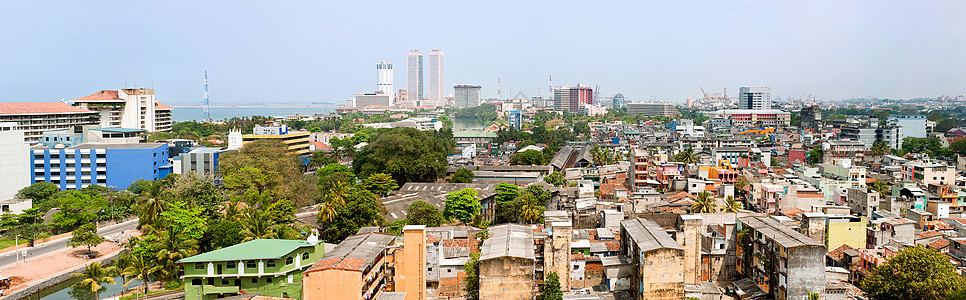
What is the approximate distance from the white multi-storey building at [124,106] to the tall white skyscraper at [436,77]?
106303mm

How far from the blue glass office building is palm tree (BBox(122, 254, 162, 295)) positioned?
12060 mm

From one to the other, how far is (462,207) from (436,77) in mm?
129743

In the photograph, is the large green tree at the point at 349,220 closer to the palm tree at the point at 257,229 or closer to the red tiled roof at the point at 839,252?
the palm tree at the point at 257,229

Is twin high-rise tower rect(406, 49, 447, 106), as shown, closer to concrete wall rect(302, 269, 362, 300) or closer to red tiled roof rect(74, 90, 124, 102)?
red tiled roof rect(74, 90, 124, 102)

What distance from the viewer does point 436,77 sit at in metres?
147

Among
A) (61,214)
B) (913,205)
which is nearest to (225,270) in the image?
(61,214)

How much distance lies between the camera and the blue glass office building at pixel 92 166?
2503 centimetres

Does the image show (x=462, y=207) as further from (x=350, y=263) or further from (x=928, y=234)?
(x=928, y=234)

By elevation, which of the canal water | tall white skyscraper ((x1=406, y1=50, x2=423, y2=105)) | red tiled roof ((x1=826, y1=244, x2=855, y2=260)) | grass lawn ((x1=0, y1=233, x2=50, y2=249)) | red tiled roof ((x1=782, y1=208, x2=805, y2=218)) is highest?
tall white skyscraper ((x1=406, y1=50, x2=423, y2=105))

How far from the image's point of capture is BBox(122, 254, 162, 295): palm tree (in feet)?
44.5

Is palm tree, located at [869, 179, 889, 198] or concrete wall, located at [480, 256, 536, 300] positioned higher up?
palm tree, located at [869, 179, 889, 198]

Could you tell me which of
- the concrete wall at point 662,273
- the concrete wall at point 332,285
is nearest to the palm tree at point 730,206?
the concrete wall at point 662,273

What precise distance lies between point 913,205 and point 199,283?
55.0ft

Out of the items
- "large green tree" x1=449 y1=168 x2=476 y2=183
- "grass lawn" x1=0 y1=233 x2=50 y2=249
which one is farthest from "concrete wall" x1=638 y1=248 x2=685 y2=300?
"grass lawn" x1=0 y1=233 x2=50 y2=249
